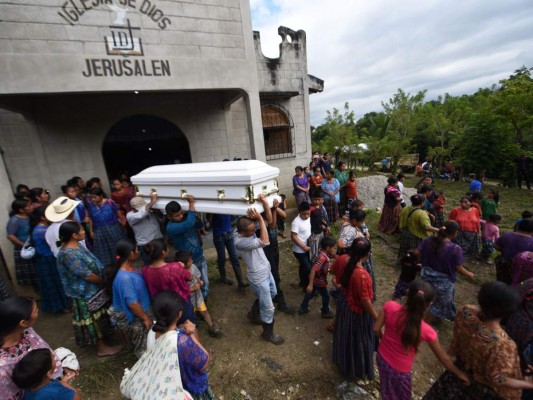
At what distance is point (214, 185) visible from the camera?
252cm

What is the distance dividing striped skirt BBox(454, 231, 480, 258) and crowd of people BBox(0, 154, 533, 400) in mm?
22

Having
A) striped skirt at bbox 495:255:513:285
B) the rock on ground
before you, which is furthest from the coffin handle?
the rock on ground

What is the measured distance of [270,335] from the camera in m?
2.73

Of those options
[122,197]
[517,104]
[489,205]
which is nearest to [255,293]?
[122,197]

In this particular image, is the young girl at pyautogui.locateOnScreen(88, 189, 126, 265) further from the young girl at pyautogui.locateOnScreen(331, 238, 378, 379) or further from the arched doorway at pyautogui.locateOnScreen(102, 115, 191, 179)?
the young girl at pyautogui.locateOnScreen(331, 238, 378, 379)

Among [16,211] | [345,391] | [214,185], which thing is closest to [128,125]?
[16,211]

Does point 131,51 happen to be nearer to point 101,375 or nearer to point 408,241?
point 101,375

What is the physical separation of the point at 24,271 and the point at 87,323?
1877 mm

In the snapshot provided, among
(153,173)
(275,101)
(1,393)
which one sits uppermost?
(275,101)

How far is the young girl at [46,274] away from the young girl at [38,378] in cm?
228

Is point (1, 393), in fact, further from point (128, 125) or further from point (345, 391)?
point (128, 125)

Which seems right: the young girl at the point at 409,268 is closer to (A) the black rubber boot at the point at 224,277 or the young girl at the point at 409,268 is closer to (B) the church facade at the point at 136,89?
(A) the black rubber boot at the point at 224,277

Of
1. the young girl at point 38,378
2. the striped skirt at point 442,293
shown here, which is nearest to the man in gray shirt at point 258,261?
the young girl at point 38,378

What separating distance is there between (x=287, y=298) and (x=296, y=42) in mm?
6738
